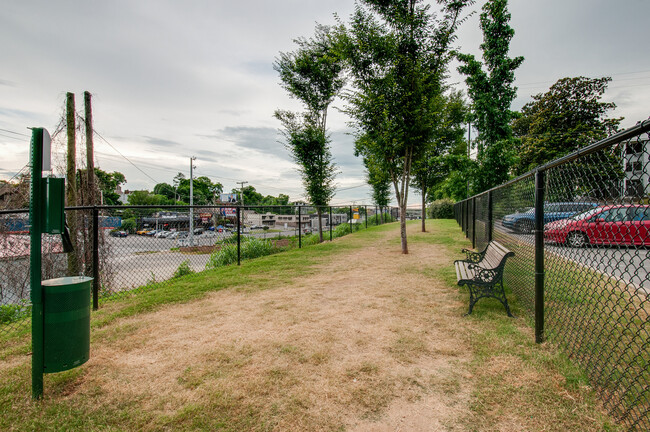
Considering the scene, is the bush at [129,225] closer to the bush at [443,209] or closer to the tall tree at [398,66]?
the tall tree at [398,66]

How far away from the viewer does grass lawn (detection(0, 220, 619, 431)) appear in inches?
82.4

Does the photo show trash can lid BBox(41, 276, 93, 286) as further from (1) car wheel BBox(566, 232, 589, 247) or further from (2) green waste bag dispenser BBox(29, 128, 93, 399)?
(1) car wheel BBox(566, 232, 589, 247)

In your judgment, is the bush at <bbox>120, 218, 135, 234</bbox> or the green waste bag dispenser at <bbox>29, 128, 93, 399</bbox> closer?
the green waste bag dispenser at <bbox>29, 128, 93, 399</bbox>

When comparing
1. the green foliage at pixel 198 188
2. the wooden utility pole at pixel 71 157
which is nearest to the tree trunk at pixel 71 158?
the wooden utility pole at pixel 71 157

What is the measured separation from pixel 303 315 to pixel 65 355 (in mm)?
2529

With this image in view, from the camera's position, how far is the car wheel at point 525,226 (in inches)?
145

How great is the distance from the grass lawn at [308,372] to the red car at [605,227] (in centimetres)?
112

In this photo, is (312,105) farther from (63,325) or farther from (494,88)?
(63,325)

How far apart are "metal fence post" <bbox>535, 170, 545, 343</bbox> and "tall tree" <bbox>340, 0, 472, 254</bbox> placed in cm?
623

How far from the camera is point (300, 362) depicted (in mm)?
2854

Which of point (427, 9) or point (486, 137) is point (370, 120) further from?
point (486, 137)

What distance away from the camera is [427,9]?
9055 mm

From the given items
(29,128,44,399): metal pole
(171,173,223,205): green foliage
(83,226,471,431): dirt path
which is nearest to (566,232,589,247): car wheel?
(83,226,471,431): dirt path

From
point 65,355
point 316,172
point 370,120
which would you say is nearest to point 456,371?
point 65,355
